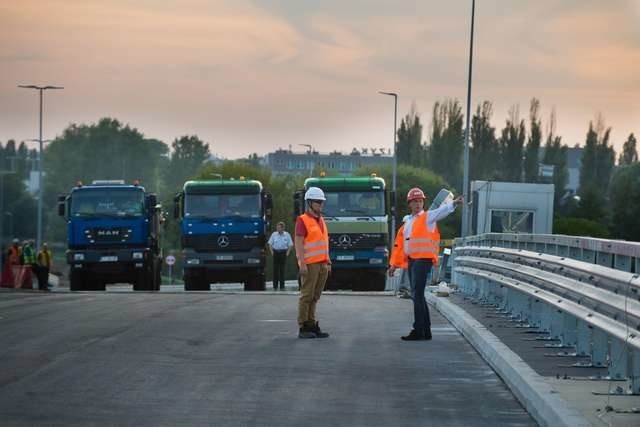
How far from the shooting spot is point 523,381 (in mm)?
11648

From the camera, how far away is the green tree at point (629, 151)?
172 metres

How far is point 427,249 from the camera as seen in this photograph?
1756cm

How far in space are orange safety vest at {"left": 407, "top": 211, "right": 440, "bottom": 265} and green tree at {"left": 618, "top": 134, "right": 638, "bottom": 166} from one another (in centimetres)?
15715

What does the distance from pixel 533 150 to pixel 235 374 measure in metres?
118

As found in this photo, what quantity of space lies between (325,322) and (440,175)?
117 meters

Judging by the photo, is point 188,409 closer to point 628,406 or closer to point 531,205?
point 628,406

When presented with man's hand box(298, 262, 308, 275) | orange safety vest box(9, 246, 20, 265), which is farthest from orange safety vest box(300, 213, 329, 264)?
orange safety vest box(9, 246, 20, 265)

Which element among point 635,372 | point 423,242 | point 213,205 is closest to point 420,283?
point 423,242

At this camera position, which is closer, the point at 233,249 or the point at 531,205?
the point at 233,249

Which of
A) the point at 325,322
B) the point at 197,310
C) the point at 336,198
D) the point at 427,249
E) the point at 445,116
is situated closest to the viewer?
the point at 427,249

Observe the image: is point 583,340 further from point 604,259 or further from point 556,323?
point 556,323

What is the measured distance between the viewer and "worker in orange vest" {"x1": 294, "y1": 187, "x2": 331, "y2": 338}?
57.5 ft

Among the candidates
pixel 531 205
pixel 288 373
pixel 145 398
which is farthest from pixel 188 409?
pixel 531 205

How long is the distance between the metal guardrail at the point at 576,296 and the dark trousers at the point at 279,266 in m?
17.3
